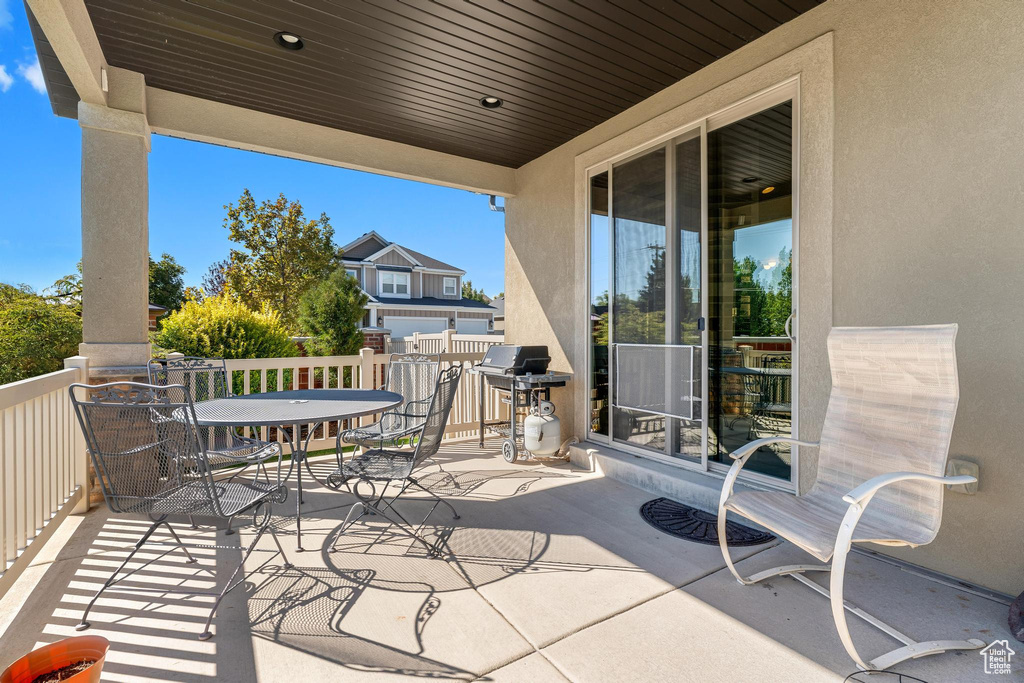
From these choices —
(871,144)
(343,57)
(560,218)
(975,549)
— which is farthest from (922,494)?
(343,57)

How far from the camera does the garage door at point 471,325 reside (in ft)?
67.6

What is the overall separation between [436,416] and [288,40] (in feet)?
8.65

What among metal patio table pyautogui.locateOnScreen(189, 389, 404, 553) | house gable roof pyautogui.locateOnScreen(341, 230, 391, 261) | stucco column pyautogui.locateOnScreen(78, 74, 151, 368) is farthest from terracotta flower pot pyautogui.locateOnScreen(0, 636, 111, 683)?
house gable roof pyautogui.locateOnScreen(341, 230, 391, 261)

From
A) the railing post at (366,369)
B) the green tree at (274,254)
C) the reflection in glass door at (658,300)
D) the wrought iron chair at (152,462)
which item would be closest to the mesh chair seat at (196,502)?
the wrought iron chair at (152,462)

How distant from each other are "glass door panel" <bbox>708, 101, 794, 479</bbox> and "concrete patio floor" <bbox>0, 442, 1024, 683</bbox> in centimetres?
88

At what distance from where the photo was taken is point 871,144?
2578 millimetres

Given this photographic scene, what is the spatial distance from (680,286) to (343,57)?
9.77 ft

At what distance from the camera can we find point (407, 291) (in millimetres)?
19859

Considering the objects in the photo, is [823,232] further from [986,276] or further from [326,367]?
[326,367]

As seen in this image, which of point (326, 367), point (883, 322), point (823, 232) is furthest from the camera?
point (326, 367)

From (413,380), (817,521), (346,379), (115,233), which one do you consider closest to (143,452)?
(413,380)

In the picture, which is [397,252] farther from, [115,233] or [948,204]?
[948,204]

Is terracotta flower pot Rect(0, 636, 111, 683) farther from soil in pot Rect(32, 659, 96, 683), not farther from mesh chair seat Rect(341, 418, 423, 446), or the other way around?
mesh chair seat Rect(341, 418, 423, 446)

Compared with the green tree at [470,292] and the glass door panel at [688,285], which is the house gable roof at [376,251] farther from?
the glass door panel at [688,285]
